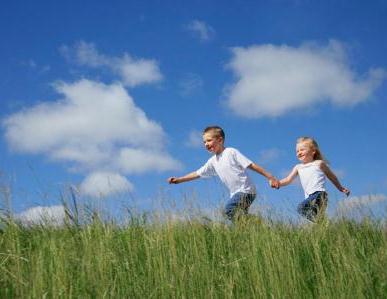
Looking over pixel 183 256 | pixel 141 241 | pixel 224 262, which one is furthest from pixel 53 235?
pixel 224 262

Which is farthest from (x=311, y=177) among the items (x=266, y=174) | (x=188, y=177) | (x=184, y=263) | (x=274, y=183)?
(x=184, y=263)

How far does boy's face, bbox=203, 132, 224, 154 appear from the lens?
309 inches

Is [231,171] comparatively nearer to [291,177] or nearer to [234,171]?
[234,171]

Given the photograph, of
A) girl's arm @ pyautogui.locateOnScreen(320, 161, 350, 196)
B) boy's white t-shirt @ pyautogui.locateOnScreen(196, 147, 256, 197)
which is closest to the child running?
boy's white t-shirt @ pyautogui.locateOnScreen(196, 147, 256, 197)

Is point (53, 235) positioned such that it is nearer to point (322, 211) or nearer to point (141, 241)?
point (141, 241)

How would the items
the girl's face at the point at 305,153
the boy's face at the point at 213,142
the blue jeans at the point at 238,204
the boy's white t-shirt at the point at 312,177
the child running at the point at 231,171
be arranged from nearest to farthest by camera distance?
the blue jeans at the point at 238,204 < the child running at the point at 231,171 < the boy's white t-shirt at the point at 312,177 < the boy's face at the point at 213,142 < the girl's face at the point at 305,153

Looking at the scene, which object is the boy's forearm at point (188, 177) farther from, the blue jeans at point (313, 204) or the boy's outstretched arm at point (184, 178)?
the blue jeans at point (313, 204)

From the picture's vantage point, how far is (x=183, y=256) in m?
5.81

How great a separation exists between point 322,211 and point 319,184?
1.75 feet

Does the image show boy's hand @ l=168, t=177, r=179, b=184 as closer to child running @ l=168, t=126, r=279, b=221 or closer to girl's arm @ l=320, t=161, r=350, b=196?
child running @ l=168, t=126, r=279, b=221

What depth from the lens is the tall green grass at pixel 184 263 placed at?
483 centimetres

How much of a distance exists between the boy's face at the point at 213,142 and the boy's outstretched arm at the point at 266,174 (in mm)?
600

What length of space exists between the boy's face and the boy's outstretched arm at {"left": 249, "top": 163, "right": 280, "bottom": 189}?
600 mm

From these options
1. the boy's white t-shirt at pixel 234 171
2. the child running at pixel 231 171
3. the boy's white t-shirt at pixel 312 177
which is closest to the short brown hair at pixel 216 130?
the child running at pixel 231 171
